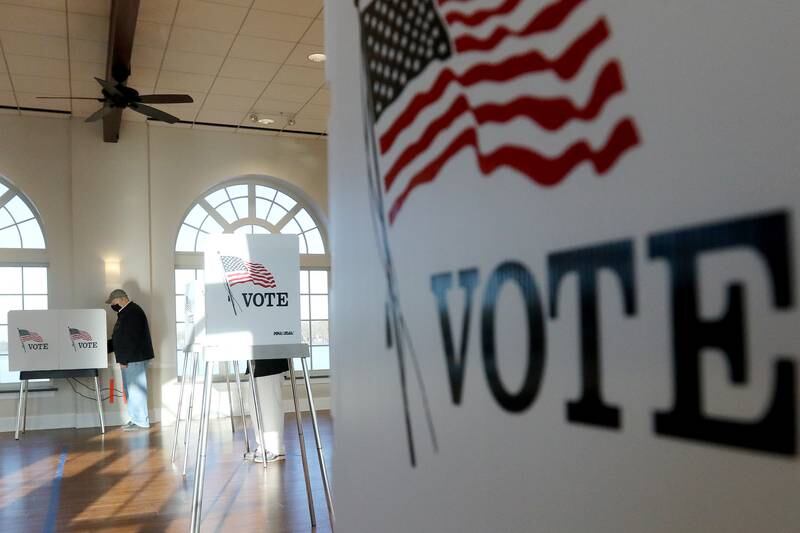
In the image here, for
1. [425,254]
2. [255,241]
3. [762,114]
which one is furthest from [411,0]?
[255,241]

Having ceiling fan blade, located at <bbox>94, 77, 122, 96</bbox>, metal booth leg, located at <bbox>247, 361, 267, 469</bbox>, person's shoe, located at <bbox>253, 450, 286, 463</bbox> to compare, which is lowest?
person's shoe, located at <bbox>253, 450, 286, 463</bbox>

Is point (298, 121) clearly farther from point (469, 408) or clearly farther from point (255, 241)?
point (469, 408)

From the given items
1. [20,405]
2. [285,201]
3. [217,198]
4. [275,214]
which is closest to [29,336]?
[20,405]

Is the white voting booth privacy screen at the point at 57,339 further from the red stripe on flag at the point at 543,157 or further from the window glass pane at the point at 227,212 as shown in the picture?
the red stripe on flag at the point at 543,157

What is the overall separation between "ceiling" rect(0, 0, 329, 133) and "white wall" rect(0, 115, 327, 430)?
42cm

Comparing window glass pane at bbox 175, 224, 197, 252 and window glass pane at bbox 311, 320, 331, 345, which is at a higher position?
window glass pane at bbox 175, 224, 197, 252

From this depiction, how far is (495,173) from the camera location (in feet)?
1.20

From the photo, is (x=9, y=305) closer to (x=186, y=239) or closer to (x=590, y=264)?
(x=186, y=239)

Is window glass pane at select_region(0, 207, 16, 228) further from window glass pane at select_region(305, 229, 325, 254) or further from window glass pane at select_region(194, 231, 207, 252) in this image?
window glass pane at select_region(305, 229, 325, 254)

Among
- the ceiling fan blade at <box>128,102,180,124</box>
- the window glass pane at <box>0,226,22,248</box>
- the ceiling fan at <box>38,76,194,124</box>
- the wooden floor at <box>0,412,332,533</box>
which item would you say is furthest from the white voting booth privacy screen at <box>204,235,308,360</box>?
the window glass pane at <box>0,226,22,248</box>

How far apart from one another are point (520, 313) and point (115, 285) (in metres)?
8.66

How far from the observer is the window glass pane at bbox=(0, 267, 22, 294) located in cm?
816

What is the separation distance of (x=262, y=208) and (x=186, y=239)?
1.08 metres

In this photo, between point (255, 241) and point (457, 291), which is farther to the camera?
point (255, 241)
